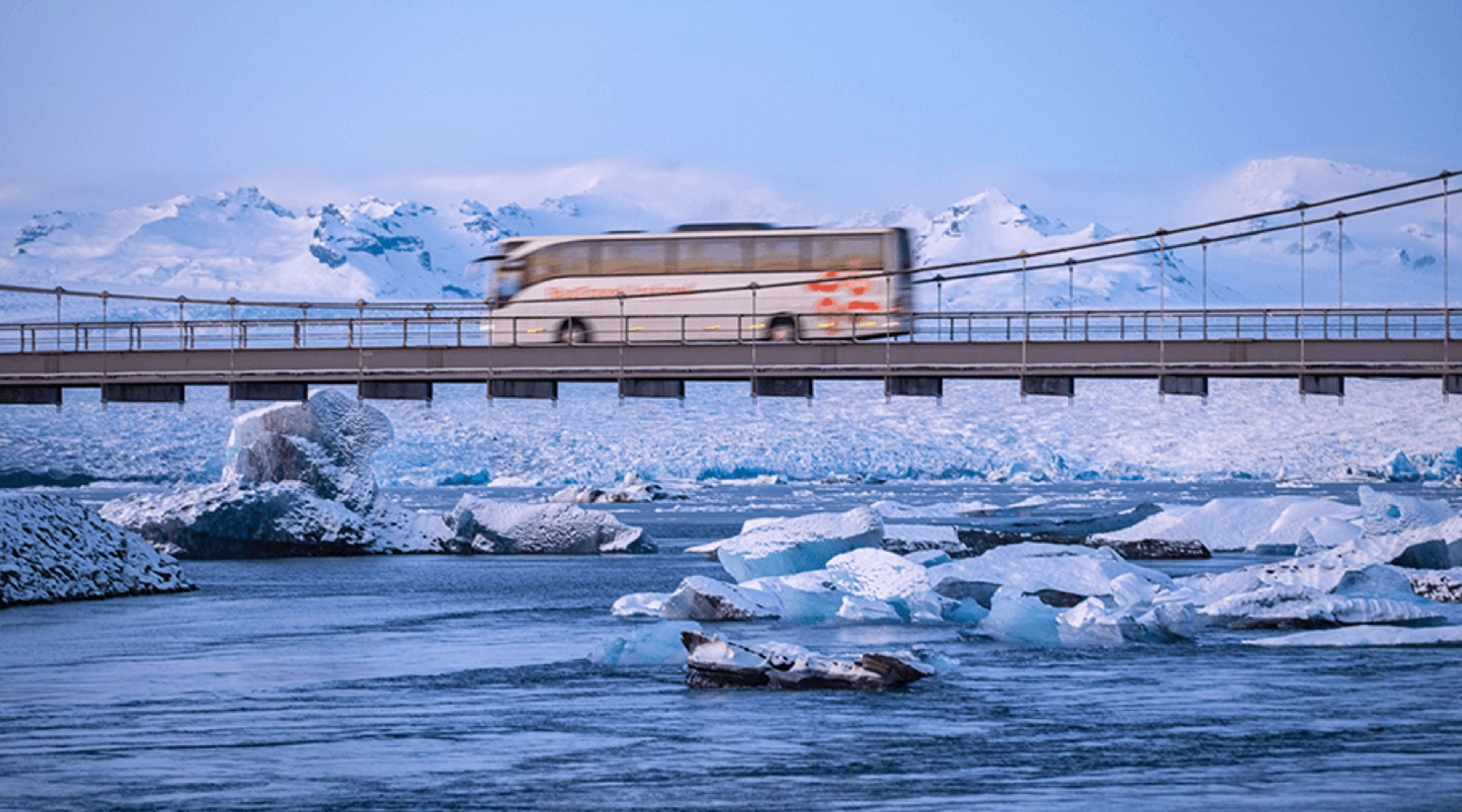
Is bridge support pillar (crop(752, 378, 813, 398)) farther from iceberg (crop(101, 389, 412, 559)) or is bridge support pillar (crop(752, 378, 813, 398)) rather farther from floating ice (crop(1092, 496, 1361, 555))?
iceberg (crop(101, 389, 412, 559))

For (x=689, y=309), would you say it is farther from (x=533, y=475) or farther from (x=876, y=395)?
(x=876, y=395)

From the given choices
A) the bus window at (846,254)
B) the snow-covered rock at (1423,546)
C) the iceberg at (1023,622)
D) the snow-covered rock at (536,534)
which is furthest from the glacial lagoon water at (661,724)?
the bus window at (846,254)

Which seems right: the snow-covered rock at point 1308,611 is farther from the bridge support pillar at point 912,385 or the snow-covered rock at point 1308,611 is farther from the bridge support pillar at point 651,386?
the bridge support pillar at point 651,386

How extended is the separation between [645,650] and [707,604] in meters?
2.97

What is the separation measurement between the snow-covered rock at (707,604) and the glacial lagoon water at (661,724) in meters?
0.83

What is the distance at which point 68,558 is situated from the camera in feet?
64.6

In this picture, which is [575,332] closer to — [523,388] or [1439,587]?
[523,388]

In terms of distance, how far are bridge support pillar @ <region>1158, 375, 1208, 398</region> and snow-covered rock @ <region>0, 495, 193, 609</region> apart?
20.2 meters

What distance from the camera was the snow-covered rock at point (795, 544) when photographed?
1978cm

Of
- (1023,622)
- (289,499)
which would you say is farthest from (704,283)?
(1023,622)

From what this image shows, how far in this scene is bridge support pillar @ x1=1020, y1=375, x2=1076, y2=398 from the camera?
33.7m

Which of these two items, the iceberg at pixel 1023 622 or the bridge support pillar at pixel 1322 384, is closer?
the iceberg at pixel 1023 622

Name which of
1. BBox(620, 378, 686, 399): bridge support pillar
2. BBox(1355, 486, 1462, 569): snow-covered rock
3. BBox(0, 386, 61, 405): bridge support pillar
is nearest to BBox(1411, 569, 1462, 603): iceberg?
BBox(1355, 486, 1462, 569): snow-covered rock

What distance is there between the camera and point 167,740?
9.52 m
